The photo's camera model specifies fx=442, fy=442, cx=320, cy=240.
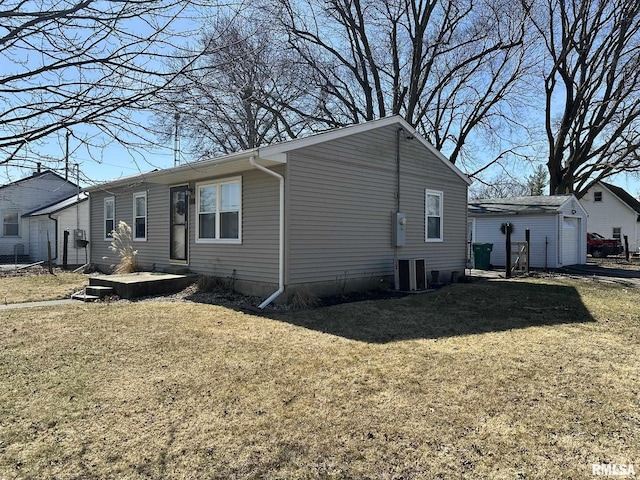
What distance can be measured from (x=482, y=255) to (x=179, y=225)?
11.4 metres

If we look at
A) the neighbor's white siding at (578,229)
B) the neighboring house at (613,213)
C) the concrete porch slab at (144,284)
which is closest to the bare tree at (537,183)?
the neighboring house at (613,213)

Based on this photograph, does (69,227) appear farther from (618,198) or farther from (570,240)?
(618,198)

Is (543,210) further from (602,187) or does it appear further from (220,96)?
(602,187)

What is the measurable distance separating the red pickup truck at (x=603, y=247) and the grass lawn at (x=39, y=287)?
2579 cm

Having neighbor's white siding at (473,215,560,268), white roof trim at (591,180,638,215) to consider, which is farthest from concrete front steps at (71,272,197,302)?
white roof trim at (591,180,638,215)

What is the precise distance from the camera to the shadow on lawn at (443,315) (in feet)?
20.8

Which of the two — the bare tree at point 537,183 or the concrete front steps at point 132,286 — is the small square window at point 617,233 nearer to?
the bare tree at point 537,183

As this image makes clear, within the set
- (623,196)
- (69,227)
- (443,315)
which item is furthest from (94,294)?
(623,196)

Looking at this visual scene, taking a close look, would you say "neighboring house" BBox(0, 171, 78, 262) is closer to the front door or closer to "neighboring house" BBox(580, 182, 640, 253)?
the front door

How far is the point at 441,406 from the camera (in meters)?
3.56

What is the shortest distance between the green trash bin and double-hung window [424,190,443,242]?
18.1 feet

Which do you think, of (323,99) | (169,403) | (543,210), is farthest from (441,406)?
(323,99)

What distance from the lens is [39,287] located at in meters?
10.9

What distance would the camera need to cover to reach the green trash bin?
16.8 metres
